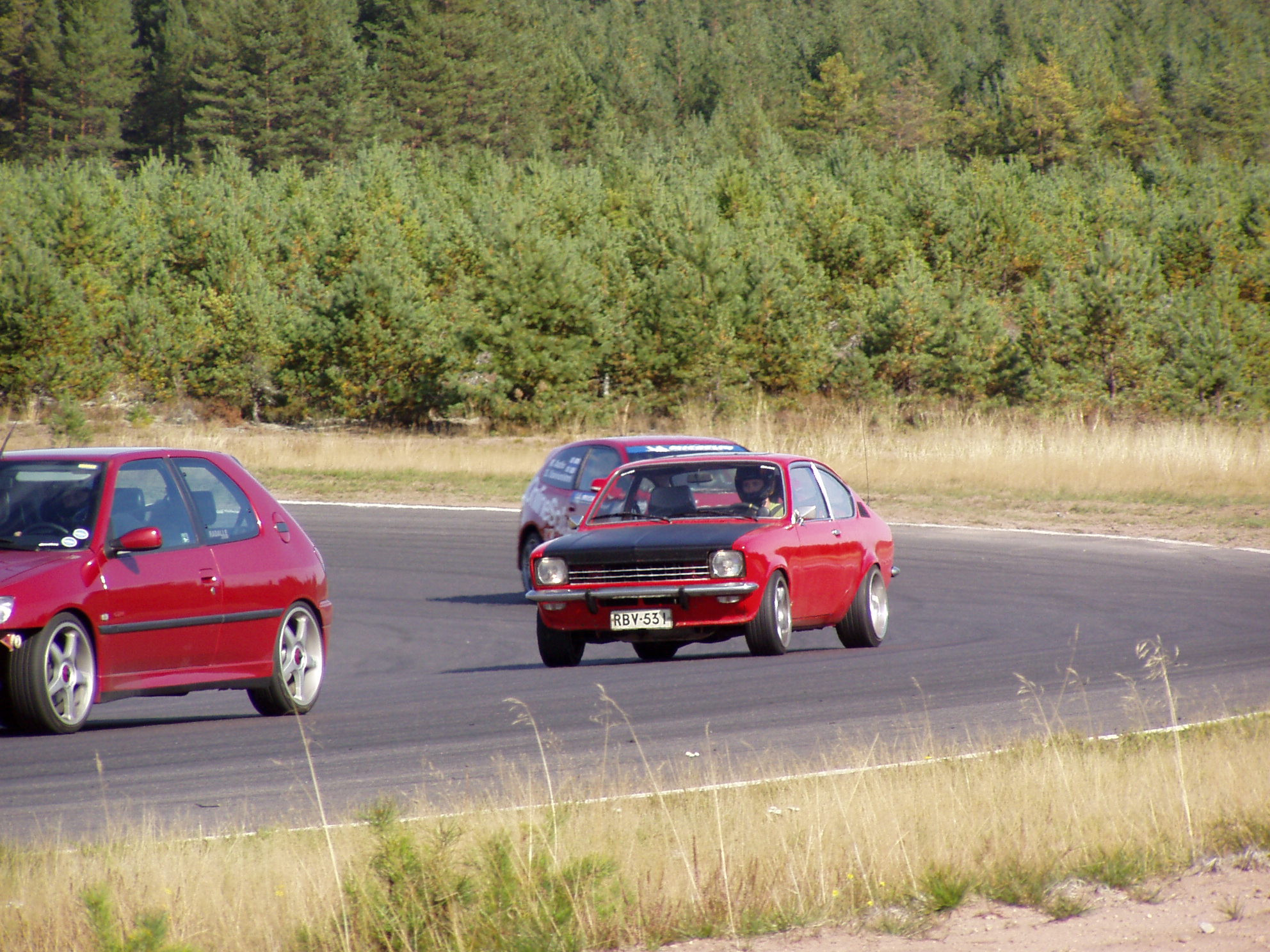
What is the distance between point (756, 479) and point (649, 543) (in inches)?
59.0

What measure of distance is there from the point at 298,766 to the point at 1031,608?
33.4 feet

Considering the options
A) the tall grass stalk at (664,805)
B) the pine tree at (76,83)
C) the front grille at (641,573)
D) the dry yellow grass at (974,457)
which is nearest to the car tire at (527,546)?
the front grille at (641,573)

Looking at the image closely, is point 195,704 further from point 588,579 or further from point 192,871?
point 192,871

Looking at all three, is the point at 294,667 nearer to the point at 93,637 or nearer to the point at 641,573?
the point at 93,637

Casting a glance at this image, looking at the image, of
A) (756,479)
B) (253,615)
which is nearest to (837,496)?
(756,479)

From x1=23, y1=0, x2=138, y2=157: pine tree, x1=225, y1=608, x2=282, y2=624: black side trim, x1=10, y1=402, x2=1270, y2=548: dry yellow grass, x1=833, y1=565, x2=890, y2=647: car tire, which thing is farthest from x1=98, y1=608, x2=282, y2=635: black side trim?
x1=23, y1=0, x2=138, y2=157: pine tree

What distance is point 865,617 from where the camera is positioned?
44.6 feet

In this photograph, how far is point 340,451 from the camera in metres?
40.2

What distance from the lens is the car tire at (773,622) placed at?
12.2 meters

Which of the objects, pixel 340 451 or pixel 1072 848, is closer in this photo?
pixel 1072 848

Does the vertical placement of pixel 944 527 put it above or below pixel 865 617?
below

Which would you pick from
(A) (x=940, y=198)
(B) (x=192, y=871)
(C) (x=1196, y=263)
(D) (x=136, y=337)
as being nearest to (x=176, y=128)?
(D) (x=136, y=337)

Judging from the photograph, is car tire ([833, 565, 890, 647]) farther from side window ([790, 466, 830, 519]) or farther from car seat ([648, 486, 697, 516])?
car seat ([648, 486, 697, 516])

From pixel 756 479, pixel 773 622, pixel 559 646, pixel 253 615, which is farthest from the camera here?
pixel 756 479
